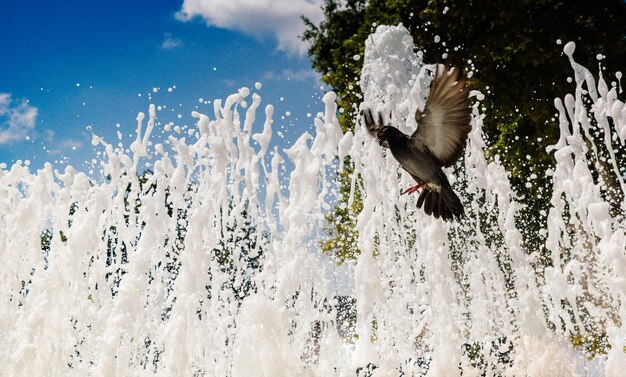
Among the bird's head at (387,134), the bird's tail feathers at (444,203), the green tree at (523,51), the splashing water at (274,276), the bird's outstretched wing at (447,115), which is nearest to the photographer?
the bird's outstretched wing at (447,115)

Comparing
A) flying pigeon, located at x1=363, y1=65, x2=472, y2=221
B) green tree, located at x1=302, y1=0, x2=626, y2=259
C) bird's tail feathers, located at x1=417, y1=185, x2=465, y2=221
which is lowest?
bird's tail feathers, located at x1=417, y1=185, x2=465, y2=221

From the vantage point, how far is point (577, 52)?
11.0m

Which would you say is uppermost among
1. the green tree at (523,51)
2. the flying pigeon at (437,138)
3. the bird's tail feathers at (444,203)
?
the green tree at (523,51)

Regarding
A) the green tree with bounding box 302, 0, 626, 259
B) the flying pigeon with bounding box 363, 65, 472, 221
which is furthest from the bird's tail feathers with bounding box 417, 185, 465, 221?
the green tree with bounding box 302, 0, 626, 259

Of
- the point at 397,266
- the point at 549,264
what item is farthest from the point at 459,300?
the point at 549,264

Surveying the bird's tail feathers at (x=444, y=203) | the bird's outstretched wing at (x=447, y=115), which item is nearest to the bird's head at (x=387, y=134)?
the bird's outstretched wing at (x=447, y=115)

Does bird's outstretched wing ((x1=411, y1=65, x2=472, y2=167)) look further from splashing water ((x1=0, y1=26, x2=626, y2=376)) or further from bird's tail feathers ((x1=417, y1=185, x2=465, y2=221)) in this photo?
splashing water ((x1=0, y1=26, x2=626, y2=376))

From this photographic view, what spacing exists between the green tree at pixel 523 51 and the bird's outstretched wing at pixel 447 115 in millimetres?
7199

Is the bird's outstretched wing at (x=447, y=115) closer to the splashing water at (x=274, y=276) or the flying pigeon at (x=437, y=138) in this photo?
the flying pigeon at (x=437, y=138)

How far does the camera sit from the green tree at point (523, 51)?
10.8m

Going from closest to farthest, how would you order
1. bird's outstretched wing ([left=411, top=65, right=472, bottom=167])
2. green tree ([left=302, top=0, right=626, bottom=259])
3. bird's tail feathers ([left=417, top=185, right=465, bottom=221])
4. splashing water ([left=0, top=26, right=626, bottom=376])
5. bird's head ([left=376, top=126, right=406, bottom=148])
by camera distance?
bird's outstretched wing ([left=411, top=65, right=472, bottom=167]), bird's head ([left=376, top=126, right=406, bottom=148]), bird's tail feathers ([left=417, top=185, right=465, bottom=221]), splashing water ([left=0, top=26, right=626, bottom=376]), green tree ([left=302, top=0, right=626, bottom=259])

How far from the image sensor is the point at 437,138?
3.88 m

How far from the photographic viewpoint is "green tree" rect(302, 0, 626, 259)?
10773mm

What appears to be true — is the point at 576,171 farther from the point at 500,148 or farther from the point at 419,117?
the point at 419,117
